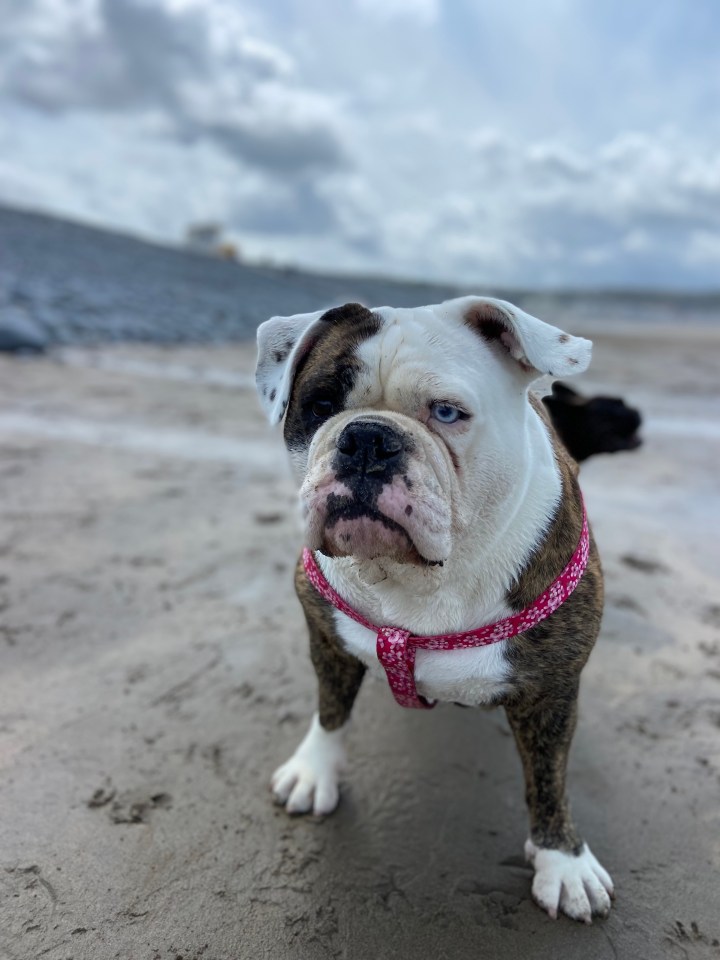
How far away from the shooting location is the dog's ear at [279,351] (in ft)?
7.13

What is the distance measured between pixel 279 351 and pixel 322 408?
308 millimetres

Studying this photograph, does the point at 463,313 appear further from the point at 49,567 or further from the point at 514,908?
the point at 49,567

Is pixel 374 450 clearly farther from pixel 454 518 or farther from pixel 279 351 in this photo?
pixel 279 351

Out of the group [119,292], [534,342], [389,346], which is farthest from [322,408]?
[119,292]

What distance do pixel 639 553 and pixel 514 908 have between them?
290 cm

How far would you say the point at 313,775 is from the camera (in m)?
2.54

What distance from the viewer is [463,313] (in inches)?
82.7

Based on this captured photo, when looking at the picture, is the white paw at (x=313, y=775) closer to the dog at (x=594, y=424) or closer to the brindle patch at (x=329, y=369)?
the brindle patch at (x=329, y=369)

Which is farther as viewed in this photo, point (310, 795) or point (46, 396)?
point (46, 396)

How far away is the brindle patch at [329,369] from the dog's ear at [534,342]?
0.35 m

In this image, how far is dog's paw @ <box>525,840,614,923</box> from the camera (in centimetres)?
211

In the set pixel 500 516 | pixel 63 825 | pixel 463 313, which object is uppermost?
pixel 463 313

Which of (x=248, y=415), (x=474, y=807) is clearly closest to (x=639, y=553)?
(x=474, y=807)

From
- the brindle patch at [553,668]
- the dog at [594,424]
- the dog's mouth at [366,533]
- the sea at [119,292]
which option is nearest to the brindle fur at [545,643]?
the brindle patch at [553,668]
